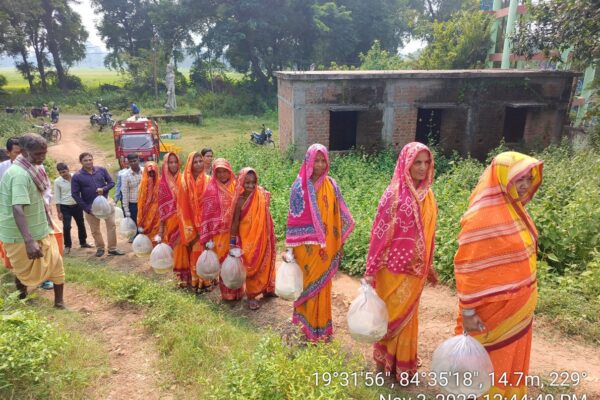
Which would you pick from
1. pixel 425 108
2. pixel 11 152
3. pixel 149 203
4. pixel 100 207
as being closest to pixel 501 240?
pixel 149 203

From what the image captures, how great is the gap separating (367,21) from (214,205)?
31241 mm

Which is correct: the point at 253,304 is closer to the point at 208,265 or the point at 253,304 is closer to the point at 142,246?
the point at 208,265

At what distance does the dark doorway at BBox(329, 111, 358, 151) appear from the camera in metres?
12.1

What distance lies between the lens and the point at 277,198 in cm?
841

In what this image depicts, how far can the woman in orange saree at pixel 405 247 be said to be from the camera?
324 cm

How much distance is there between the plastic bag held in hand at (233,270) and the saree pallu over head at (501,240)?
2.48 meters

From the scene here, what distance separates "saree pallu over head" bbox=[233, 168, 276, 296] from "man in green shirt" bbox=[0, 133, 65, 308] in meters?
1.83

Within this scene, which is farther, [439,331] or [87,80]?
[87,80]

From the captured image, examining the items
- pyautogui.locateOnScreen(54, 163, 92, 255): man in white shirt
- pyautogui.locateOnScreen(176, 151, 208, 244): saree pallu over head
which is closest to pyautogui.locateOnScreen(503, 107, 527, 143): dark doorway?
pyautogui.locateOnScreen(176, 151, 208, 244): saree pallu over head

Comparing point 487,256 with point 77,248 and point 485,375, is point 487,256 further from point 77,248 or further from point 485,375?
point 77,248

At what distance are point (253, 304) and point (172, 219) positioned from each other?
1550mm

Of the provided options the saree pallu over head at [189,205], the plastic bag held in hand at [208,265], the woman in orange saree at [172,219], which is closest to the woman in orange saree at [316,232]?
the plastic bag held in hand at [208,265]

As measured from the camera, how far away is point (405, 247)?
10.7 ft

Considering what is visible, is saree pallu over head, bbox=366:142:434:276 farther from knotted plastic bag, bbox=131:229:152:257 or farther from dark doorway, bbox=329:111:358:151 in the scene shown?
dark doorway, bbox=329:111:358:151
